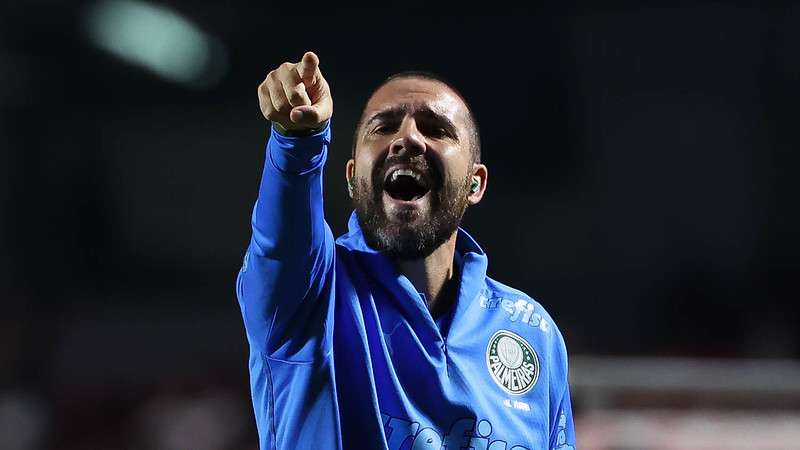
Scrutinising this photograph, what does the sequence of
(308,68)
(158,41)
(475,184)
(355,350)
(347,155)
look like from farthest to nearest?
(158,41)
(347,155)
(475,184)
(355,350)
(308,68)

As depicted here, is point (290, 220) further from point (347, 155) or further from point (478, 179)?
point (347, 155)

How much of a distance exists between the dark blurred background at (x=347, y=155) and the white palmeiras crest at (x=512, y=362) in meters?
2.77

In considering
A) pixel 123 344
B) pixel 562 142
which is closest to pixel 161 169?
pixel 123 344

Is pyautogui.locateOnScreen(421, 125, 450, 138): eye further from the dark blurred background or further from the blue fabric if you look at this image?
the dark blurred background

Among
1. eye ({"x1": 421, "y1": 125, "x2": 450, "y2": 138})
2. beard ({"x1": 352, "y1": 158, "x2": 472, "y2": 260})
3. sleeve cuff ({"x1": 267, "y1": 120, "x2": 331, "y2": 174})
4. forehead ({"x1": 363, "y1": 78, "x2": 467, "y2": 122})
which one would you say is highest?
forehead ({"x1": 363, "y1": 78, "x2": 467, "y2": 122})

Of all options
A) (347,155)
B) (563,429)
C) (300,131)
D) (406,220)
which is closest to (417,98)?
(406,220)

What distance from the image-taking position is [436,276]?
A: 1.08 meters

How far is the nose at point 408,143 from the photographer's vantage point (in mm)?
1015

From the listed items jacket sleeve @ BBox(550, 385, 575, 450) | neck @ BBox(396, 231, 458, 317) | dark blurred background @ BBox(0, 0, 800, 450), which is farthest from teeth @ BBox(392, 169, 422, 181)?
dark blurred background @ BBox(0, 0, 800, 450)

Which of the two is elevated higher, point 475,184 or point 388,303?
point 475,184

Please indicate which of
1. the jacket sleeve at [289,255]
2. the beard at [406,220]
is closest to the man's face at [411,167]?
the beard at [406,220]

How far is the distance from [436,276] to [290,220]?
284mm

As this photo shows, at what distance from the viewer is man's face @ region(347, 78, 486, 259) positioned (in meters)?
1.02

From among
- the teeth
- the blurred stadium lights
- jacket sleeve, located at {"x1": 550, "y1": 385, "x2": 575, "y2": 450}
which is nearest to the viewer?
the teeth
